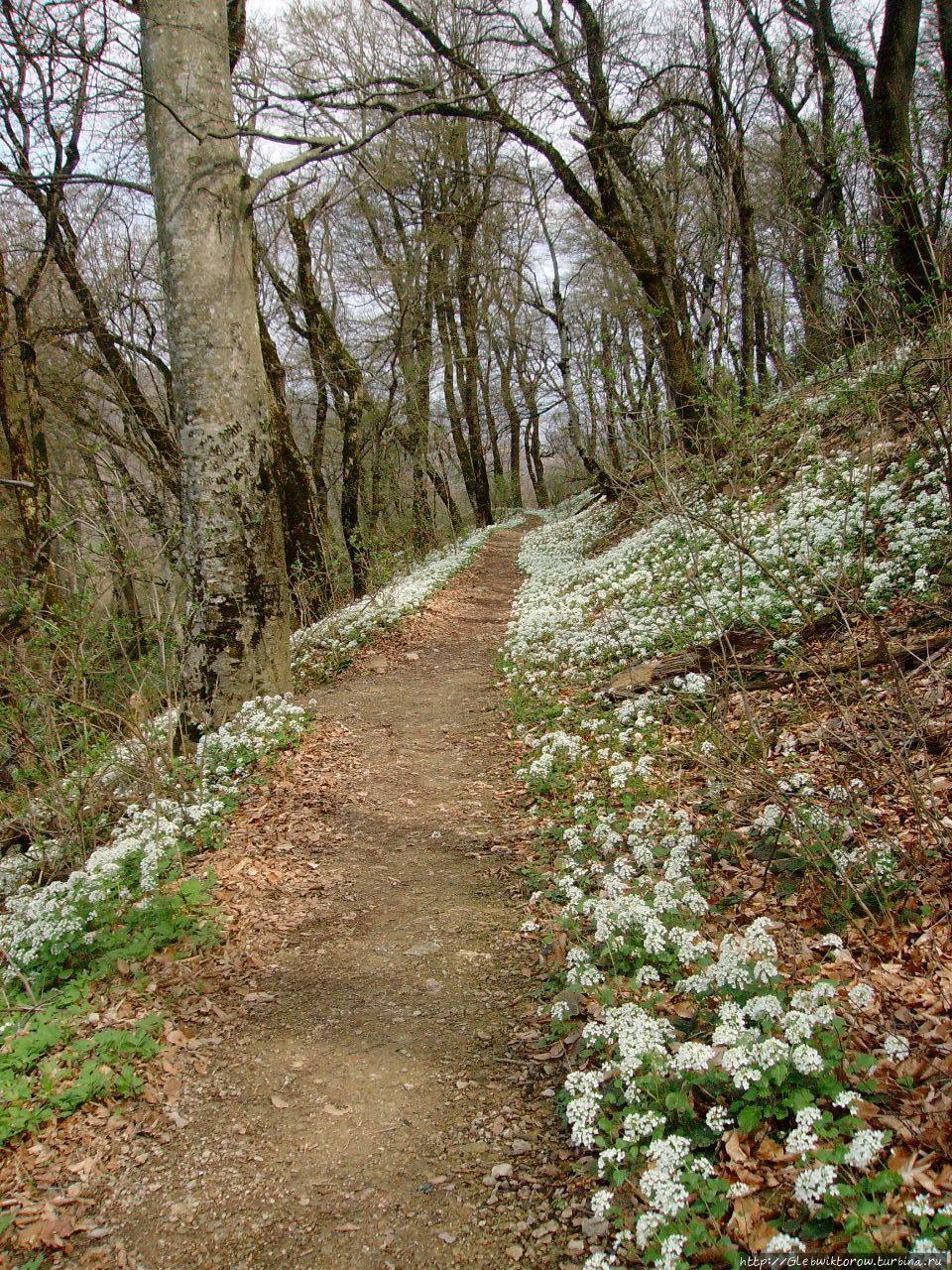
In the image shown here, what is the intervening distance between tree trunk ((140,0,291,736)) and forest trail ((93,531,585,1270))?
1.40 meters

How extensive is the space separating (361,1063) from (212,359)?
18.5 feet

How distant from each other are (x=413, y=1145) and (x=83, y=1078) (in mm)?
1468

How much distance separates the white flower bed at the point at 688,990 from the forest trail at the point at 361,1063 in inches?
11.8

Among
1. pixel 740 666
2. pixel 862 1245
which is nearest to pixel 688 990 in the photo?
pixel 862 1245

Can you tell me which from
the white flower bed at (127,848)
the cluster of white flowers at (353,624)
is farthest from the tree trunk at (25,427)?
the white flower bed at (127,848)

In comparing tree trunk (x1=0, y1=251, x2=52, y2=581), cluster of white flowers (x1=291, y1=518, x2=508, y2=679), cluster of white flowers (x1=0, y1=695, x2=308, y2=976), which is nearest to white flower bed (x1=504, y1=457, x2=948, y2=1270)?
cluster of white flowers (x1=0, y1=695, x2=308, y2=976)

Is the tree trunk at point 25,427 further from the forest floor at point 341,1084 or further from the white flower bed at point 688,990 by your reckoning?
the white flower bed at point 688,990

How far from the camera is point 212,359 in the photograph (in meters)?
6.52

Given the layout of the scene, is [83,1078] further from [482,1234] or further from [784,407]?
[784,407]

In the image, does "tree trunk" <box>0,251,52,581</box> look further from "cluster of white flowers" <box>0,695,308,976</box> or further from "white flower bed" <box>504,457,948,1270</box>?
"white flower bed" <box>504,457,948,1270</box>

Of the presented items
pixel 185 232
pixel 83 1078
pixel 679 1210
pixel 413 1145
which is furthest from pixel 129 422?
pixel 679 1210

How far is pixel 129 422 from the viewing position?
10.7 meters

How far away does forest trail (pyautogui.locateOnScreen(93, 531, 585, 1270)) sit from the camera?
255 centimetres

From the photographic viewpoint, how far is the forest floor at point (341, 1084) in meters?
2.55
